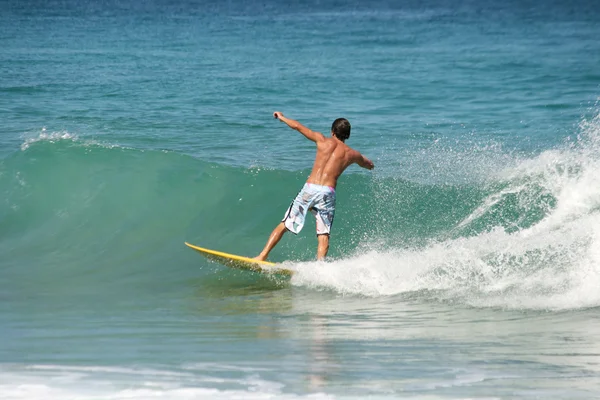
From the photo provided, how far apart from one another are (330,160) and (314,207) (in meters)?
0.48

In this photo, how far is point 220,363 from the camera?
18.0ft

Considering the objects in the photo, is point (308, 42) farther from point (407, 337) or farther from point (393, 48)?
point (407, 337)

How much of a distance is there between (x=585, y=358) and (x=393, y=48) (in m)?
27.2

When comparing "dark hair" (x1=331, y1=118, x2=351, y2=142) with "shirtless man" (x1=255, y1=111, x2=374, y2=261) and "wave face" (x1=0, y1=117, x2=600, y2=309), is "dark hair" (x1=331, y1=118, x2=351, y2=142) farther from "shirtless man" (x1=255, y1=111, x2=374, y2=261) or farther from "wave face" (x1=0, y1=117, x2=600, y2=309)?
"wave face" (x1=0, y1=117, x2=600, y2=309)

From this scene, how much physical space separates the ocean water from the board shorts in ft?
1.34

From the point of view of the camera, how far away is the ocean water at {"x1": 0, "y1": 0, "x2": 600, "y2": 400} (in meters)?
5.41

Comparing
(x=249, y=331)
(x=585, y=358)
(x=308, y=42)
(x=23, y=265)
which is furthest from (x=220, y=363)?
(x=308, y=42)

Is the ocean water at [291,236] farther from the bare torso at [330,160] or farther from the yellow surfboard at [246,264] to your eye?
the bare torso at [330,160]

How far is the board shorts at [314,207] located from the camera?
8.45 meters

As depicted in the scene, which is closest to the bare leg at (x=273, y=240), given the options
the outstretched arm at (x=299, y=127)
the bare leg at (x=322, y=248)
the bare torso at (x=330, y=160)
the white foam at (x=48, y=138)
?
the bare leg at (x=322, y=248)

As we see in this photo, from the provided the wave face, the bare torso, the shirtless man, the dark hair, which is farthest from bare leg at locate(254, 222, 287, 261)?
the dark hair

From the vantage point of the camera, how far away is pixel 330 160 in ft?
27.6

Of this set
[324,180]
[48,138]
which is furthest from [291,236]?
[48,138]

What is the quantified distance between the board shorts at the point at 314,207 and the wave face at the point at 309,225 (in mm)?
377
